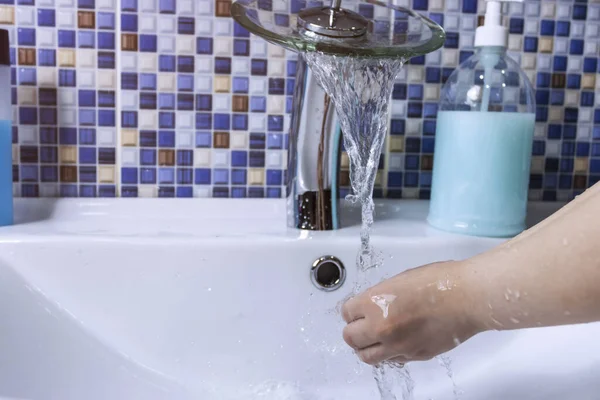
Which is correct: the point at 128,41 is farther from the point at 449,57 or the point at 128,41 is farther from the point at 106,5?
the point at 449,57

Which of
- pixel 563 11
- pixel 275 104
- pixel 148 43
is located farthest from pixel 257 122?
pixel 563 11

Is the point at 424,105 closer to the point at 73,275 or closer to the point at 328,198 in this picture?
the point at 328,198

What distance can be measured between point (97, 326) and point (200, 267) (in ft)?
0.30

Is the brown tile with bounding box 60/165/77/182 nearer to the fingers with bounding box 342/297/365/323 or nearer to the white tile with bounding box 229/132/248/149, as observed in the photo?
the white tile with bounding box 229/132/248/149

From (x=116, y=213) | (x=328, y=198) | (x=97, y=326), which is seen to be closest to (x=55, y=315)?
(x=97, y=326)

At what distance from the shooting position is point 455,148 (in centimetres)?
54

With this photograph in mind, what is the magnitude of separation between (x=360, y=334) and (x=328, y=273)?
18 cm

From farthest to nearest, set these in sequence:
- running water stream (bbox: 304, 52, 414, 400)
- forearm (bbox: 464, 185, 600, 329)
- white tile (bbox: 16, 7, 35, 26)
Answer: white tile (bbox: 16, 7, 35, 26)
running water stream (bbox: 304, 52, 414, 400)
forearm (bbox: 464, 185, 600, 329)

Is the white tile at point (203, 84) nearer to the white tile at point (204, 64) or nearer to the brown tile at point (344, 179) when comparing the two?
the white tile at point (204, 64)

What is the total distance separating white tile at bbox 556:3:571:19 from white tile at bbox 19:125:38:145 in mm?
527

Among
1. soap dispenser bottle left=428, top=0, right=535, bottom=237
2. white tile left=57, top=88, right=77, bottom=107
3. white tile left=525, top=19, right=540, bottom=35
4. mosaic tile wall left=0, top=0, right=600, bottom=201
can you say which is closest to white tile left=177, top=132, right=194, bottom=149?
mosaic tile wall left=0, top=0, right=600, bottom=201

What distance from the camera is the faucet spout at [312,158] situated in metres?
0.52

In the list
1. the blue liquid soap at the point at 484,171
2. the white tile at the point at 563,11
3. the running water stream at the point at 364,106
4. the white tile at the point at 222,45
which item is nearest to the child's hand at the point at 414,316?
the running water stream at the point at 364,106

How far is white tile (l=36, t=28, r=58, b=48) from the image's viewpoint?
1.87 ft
